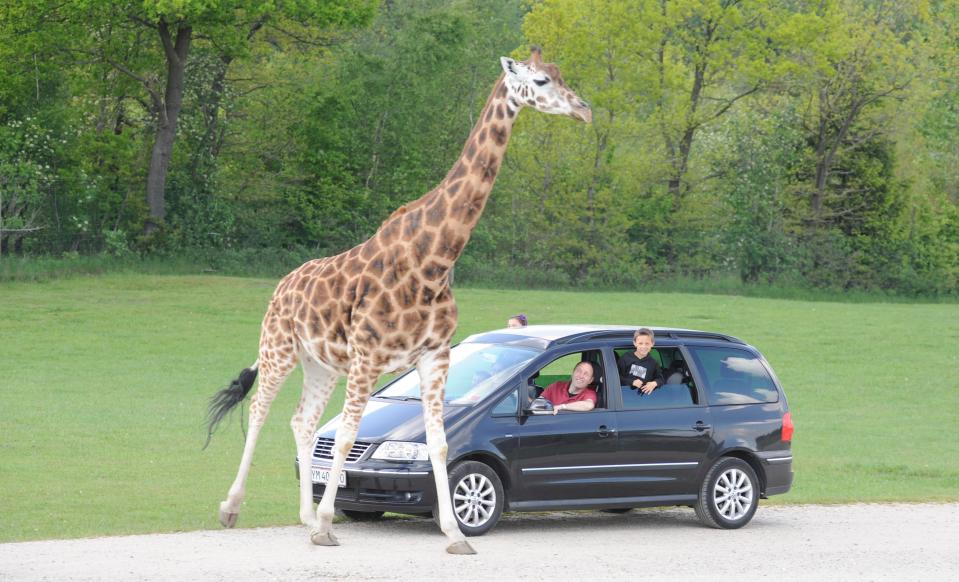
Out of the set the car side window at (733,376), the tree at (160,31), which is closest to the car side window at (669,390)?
the car side window at (733,376)

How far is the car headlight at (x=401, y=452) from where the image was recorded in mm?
11980

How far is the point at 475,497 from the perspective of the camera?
12.1 meters

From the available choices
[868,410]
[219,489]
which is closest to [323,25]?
[868,410]

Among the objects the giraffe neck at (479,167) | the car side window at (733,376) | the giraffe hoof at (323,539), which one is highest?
the giraffe neck at (479,167)

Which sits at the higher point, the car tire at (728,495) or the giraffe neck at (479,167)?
the giraffe neck at (479,167)

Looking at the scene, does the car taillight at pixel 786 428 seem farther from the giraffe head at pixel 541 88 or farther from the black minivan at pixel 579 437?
the giraffe head at pixel 541 88

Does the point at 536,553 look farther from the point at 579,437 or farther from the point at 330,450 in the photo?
the point at 330,450

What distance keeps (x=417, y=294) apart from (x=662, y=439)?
2.90 meters

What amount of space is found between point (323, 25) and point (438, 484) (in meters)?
32.8

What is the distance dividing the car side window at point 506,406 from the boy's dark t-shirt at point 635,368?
4.07 ft

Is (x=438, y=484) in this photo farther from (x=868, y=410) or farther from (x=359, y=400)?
(x=868, y=410)

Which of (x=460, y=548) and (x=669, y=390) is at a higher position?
(x=669, y=390)

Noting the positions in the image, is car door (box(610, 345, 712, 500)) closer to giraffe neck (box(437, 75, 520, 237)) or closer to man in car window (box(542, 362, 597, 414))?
man in car window (box(542, 362, 597, 414))

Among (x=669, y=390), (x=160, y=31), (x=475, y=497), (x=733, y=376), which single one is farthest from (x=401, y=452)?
(x=160, y=31)
